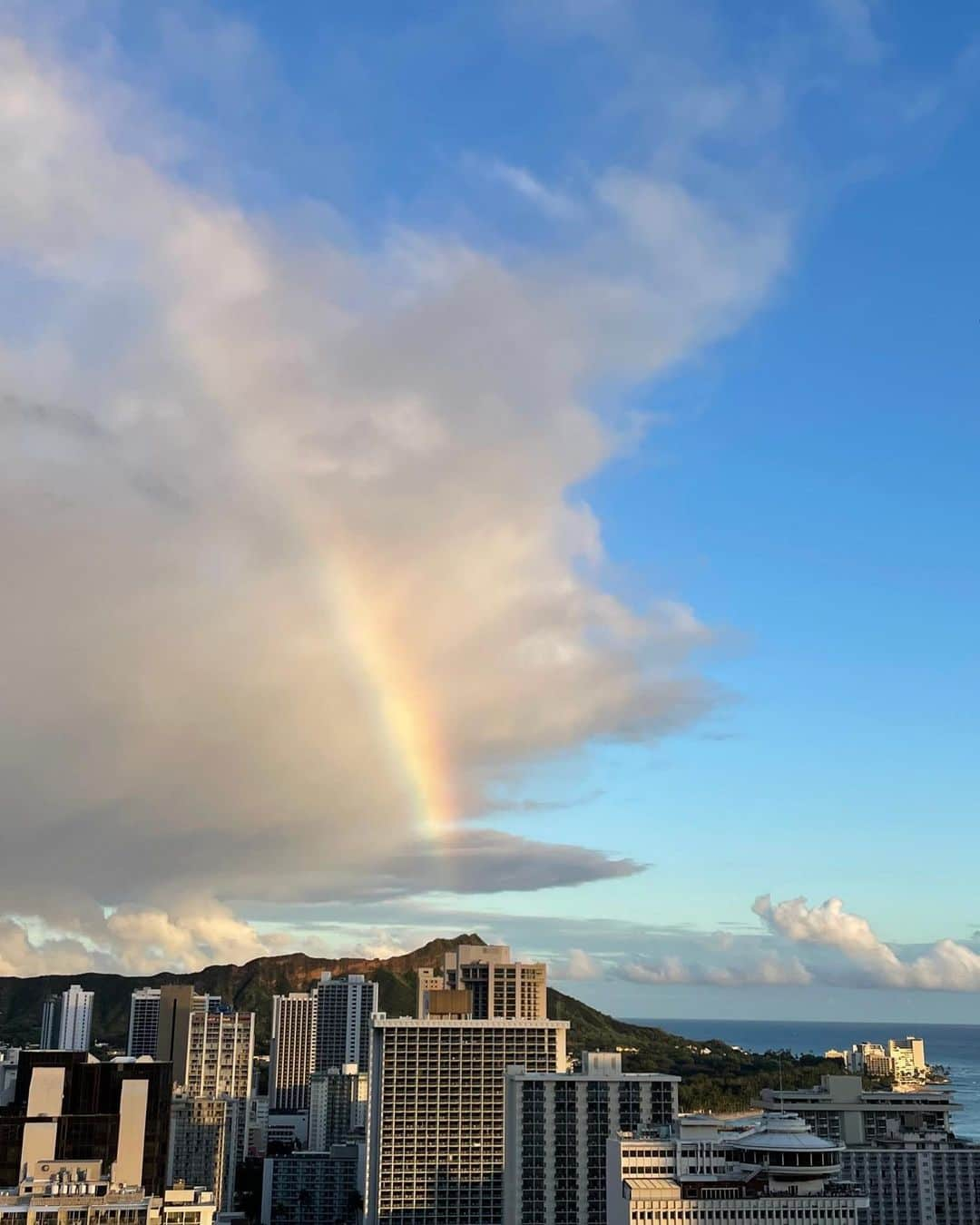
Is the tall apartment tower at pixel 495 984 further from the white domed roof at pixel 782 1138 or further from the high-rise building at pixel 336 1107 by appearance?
the white domed roof at pixel 782 1138

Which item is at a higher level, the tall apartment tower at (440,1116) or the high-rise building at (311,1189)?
the tall apartment tower at (440,1116)

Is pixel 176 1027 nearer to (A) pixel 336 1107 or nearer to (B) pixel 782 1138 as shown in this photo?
(A) pixel 336 1107

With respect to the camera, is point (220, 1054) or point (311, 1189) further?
point (220, 1054)

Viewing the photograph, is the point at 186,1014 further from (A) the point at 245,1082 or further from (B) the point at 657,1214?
(B) the point at 657,1214

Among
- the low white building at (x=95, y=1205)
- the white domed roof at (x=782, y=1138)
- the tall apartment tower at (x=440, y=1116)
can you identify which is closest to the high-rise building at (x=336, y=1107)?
the tall apartment tower at (x=440, y=1116)

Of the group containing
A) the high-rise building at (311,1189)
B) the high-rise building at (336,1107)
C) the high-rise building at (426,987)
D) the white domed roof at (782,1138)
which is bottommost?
the high-rise building at (311,1189)

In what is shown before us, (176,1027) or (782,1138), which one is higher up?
(176,1027)

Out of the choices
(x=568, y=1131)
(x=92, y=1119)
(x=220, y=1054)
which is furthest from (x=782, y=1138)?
(x=220, y=1054)
